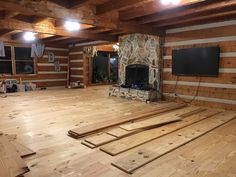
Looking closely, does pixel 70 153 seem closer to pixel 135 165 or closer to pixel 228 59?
pixel 135 165

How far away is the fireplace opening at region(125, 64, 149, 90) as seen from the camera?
687cm

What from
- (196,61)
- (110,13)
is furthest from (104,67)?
(110,13)

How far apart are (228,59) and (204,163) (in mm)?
3584

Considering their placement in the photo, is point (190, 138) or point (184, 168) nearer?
point (184, 168)

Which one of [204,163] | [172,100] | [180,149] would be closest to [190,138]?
[180,149]

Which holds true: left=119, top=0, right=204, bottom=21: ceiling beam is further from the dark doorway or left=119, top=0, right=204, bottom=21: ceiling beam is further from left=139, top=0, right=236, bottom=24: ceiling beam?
the dark doorway

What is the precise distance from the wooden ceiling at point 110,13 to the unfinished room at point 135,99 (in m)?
0.02

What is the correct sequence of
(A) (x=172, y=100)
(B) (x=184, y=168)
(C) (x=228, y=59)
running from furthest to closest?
(A) (x=172, y=100), (C) (x=228, y=59), (B) (x=184, y=168)

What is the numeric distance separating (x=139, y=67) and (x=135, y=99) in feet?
3.88

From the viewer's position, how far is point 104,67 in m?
11.7

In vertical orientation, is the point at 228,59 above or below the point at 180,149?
above

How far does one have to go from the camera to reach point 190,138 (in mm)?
3197

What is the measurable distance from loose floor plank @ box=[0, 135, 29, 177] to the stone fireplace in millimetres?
4311

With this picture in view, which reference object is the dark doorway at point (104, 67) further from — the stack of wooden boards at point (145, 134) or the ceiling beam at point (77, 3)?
the ceiling beam at point (77, 3)
